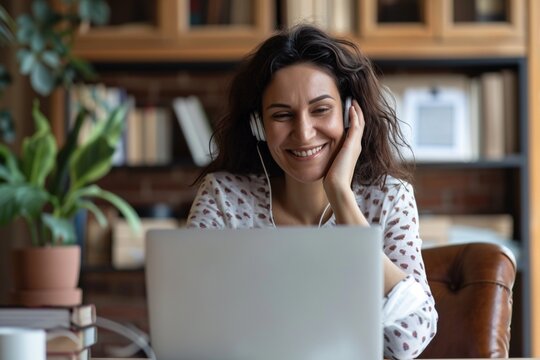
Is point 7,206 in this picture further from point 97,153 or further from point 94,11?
point 94,11

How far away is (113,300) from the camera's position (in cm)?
398

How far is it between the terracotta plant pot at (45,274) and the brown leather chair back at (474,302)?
1582 millimetres

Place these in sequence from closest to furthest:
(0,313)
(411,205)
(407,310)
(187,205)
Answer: (0,313) < (407,310) < (411,205) < (187,205)

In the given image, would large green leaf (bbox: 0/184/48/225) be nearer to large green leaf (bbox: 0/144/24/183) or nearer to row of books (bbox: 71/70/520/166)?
large green leaf (bbox: 0/144/24/183)

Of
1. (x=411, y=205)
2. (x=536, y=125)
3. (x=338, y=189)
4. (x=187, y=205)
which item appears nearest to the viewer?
(x=338, y=189)

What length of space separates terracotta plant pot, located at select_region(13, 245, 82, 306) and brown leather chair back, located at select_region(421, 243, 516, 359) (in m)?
1.58

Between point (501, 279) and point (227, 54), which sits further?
point (227, 54)

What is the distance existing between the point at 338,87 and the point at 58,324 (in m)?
0.92

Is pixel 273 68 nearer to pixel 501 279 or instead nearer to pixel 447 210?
pixel 501 279

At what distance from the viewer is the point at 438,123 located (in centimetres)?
377

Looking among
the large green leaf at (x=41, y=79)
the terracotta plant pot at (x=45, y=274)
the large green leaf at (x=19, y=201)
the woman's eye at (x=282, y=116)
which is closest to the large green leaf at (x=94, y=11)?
the large green leaf at (x=41, y=79)

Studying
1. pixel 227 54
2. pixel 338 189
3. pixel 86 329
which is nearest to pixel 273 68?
pixel 338 189

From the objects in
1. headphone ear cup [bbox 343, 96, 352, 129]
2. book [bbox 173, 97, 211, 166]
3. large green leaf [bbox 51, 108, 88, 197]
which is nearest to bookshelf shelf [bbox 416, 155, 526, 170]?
book [bbox 173, 97, 211, 166]

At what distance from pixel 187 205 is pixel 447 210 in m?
1.10
